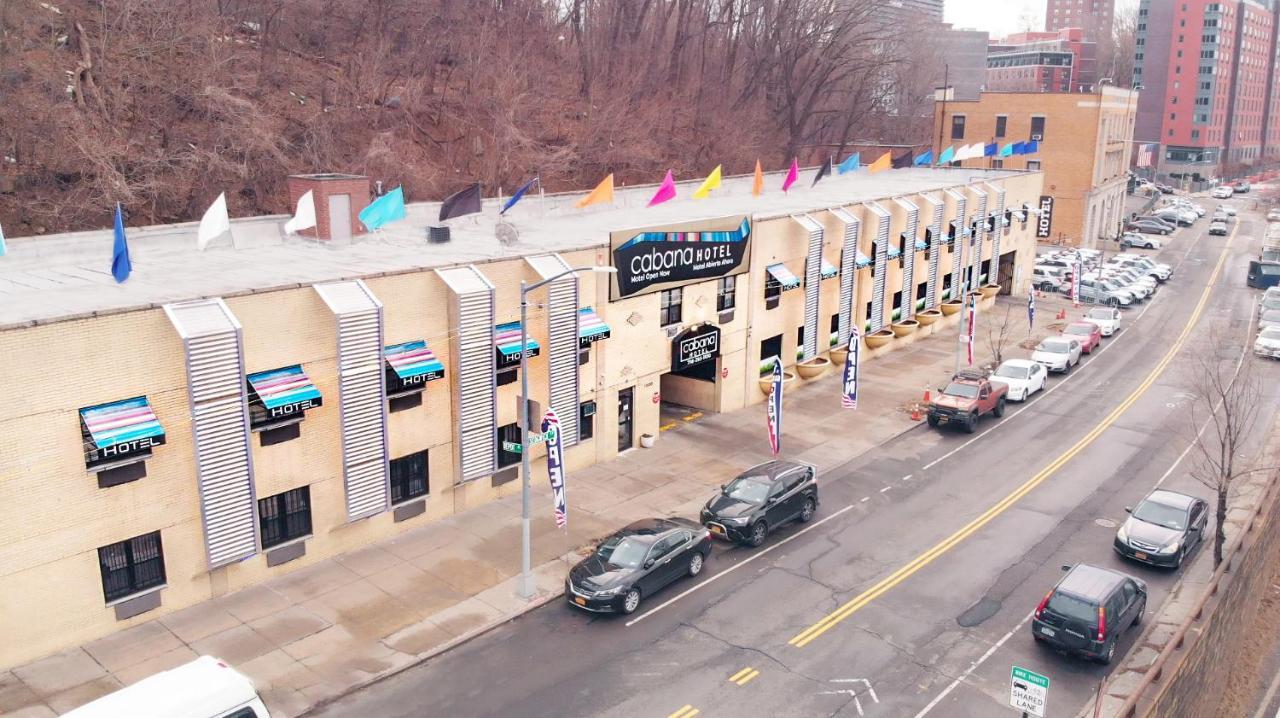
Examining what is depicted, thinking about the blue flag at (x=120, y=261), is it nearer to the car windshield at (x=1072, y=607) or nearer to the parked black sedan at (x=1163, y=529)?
the car windshield at (x=1072, y=607)

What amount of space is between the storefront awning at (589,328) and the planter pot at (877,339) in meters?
18.8

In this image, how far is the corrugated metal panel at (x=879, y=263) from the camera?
4410 centimetres

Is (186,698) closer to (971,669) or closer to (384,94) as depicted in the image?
(971,669)

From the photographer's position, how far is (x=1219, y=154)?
502 feet

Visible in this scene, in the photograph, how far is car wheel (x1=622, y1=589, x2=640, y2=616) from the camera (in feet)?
70.8

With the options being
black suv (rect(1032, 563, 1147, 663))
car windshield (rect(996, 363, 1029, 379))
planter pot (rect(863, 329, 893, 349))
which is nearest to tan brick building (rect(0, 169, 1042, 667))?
planter pot (rect(863, 329, 893, 349))

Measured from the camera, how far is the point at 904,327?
1865 inches

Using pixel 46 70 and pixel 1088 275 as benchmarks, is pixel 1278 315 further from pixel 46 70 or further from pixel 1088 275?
pixel 46 70

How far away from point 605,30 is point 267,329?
52.2 metres

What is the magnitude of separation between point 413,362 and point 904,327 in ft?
95.6

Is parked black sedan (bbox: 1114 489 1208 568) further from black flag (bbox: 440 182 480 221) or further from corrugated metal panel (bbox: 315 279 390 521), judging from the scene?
black flag (bbox: 440 182 480 221)

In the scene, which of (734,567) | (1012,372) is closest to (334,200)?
(734,567)

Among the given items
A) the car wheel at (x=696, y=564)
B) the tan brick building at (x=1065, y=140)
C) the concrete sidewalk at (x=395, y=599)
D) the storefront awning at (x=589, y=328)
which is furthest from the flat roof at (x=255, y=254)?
the tan brick building at (x=1065, y=140)

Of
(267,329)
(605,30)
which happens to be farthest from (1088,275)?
(267,329)
